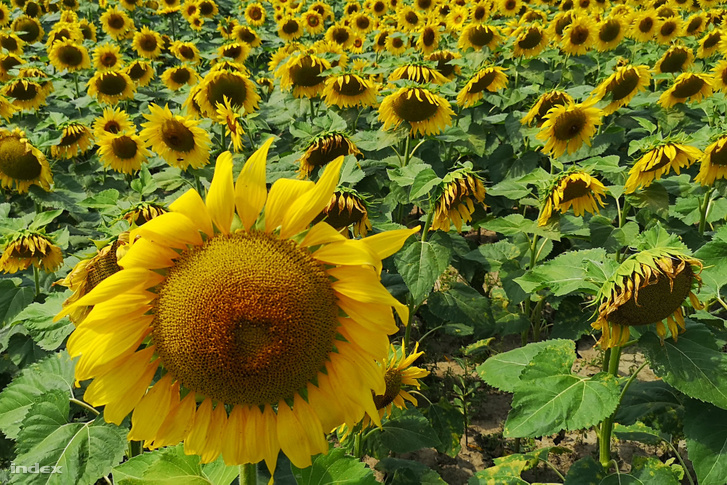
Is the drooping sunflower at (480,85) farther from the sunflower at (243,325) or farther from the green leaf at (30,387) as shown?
the sunflower at (243,325)

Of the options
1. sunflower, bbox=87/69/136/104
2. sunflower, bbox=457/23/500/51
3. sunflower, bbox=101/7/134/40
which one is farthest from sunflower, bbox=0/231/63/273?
sunflower, bbox=101/7/134/40

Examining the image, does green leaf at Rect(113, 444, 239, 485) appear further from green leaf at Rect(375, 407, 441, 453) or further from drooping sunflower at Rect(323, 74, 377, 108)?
drooping sunflower at Rect(323, 74, 377, 108)

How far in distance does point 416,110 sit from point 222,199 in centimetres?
241

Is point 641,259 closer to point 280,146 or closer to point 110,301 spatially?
point 110,301

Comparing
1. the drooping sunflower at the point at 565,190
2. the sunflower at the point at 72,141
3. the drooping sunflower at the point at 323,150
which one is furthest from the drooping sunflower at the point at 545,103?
the sunflower at the point at 72,141

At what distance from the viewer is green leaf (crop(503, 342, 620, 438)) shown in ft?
4.83

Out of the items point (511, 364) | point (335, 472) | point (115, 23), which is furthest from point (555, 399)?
point (115, 23)

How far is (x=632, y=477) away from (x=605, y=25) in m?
5.29

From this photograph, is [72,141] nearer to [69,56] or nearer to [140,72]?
[140,72]

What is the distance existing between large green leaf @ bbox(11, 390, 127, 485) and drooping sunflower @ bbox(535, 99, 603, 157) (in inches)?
115

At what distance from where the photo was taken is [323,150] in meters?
2.70

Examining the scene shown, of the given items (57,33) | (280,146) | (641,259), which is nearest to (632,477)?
(641,259)

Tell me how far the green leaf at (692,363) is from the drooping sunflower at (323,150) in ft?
5.52

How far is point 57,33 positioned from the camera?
6.82m
